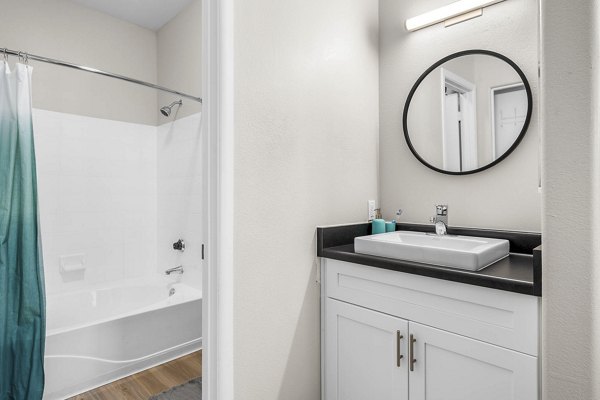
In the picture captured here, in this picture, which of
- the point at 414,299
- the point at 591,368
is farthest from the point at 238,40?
the point at 591,368

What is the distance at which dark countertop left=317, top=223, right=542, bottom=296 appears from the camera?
3.13ft

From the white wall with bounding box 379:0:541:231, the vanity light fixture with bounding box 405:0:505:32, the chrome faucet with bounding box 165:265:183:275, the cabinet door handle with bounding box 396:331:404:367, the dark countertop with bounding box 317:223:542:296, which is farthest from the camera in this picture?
the chrome faucet with bounding box 165:265:183:275

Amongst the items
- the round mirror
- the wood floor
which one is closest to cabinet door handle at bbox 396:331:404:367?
the round mirror

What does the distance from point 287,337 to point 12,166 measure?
5.62ft

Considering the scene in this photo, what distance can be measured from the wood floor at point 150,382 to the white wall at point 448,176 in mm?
1636

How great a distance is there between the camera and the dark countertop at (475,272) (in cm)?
95

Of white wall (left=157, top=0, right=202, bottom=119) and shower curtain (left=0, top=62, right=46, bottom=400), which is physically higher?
white wall (left=157, top=0, right=202, bottom=119)

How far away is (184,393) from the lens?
6.03 ft

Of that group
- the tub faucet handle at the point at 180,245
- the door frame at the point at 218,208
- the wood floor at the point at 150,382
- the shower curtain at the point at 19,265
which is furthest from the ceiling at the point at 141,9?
the wood floor at the point at 150,382

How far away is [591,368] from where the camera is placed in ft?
2.31

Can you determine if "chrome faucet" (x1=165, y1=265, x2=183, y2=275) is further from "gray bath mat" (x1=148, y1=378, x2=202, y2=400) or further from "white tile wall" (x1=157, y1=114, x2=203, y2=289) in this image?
"gray bath mat" (x1=148, y1=378, x2=202, y2=400)

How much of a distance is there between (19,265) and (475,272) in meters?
2.15

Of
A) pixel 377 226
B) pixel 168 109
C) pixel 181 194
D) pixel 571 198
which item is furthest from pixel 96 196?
pixel 571 198

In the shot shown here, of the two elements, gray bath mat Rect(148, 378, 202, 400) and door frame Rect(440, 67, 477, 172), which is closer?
door frame Rect(440, 67, 477, 172)
